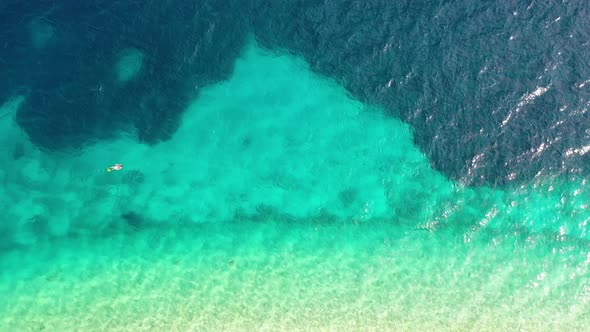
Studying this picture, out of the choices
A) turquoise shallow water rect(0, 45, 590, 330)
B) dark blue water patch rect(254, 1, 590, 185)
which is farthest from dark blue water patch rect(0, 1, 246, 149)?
dark blue water patch rect(254, 1, 590, 185)

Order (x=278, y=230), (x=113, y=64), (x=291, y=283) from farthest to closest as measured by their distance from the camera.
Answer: (x=113, y=64) < (x=278, y=230) < (x=291, y=283)

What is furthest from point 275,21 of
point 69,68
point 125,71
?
point 69,68

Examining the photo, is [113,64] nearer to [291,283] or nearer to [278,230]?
[278,230]

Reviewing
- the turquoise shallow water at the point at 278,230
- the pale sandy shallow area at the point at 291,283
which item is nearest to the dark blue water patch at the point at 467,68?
the turquoise shallow water at the point at 278,230

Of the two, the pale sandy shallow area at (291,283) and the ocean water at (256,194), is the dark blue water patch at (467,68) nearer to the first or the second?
the ocean water at (256,194)

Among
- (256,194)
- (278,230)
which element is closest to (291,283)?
(278,230)

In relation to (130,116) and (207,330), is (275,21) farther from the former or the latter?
(207,330)
